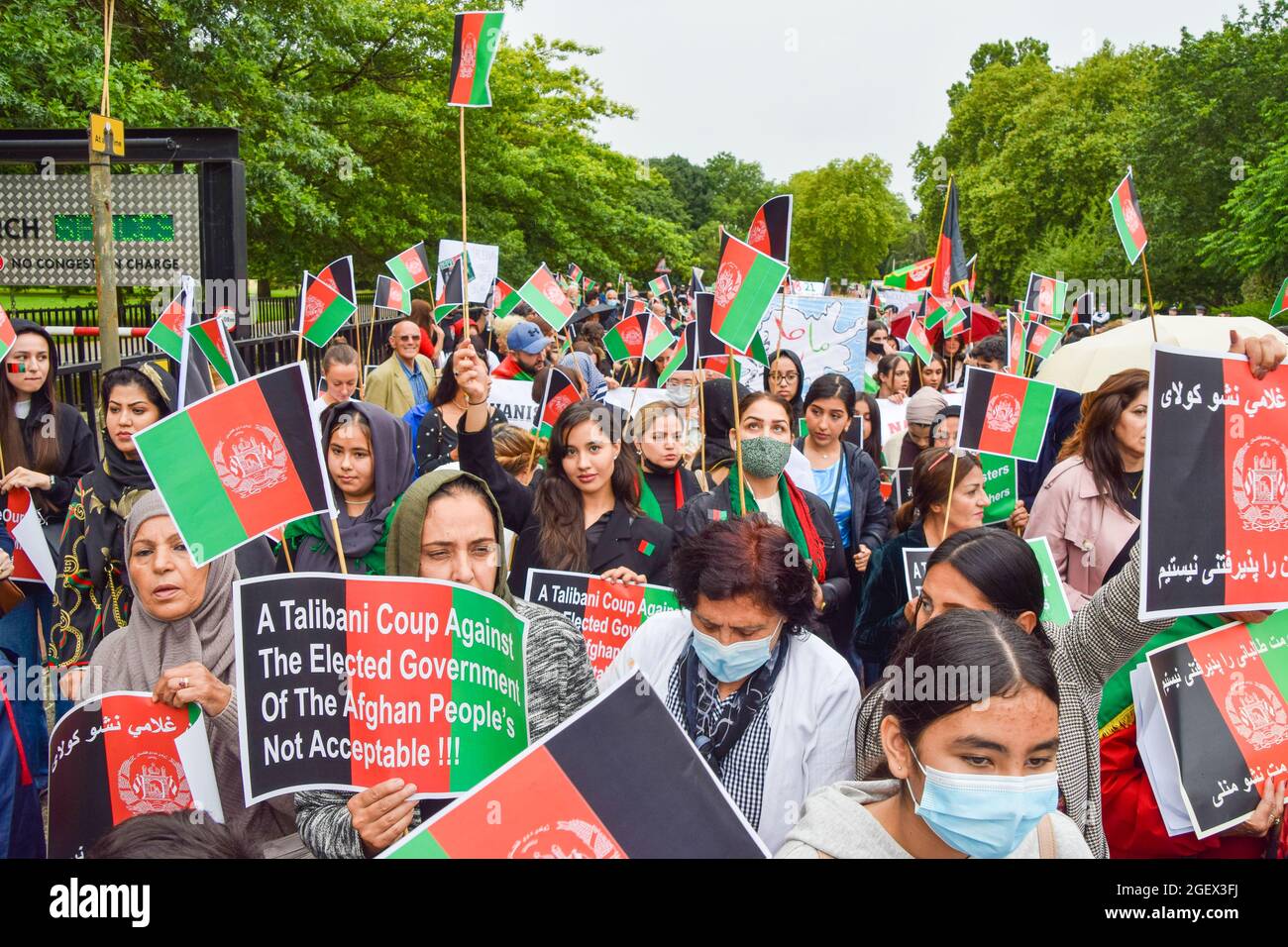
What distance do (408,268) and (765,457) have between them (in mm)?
7023

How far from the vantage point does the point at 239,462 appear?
288 cm

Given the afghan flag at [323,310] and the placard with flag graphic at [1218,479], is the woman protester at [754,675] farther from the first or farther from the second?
the afghan flag at [323,310]

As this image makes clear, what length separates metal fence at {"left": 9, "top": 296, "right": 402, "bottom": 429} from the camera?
965 centimetres

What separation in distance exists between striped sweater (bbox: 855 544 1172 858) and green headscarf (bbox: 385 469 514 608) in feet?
3.16

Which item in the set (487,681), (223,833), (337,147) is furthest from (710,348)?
(337,147)

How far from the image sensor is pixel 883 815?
2.13 metres

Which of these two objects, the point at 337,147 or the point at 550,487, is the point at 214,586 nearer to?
the point at 550,487

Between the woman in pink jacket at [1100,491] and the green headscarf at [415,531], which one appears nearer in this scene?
the green headscarf at [415,531]

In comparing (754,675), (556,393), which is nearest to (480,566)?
(754,675)

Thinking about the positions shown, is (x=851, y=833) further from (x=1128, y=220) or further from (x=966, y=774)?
(x=1128, y=220)

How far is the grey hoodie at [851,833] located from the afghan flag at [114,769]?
1392 mm

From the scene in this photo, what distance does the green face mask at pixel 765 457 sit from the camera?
14.7 feet

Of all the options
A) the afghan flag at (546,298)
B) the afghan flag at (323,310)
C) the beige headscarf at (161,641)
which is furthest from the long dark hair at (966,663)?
the afghan flag at (546,298)

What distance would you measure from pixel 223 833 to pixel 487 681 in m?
0.60
